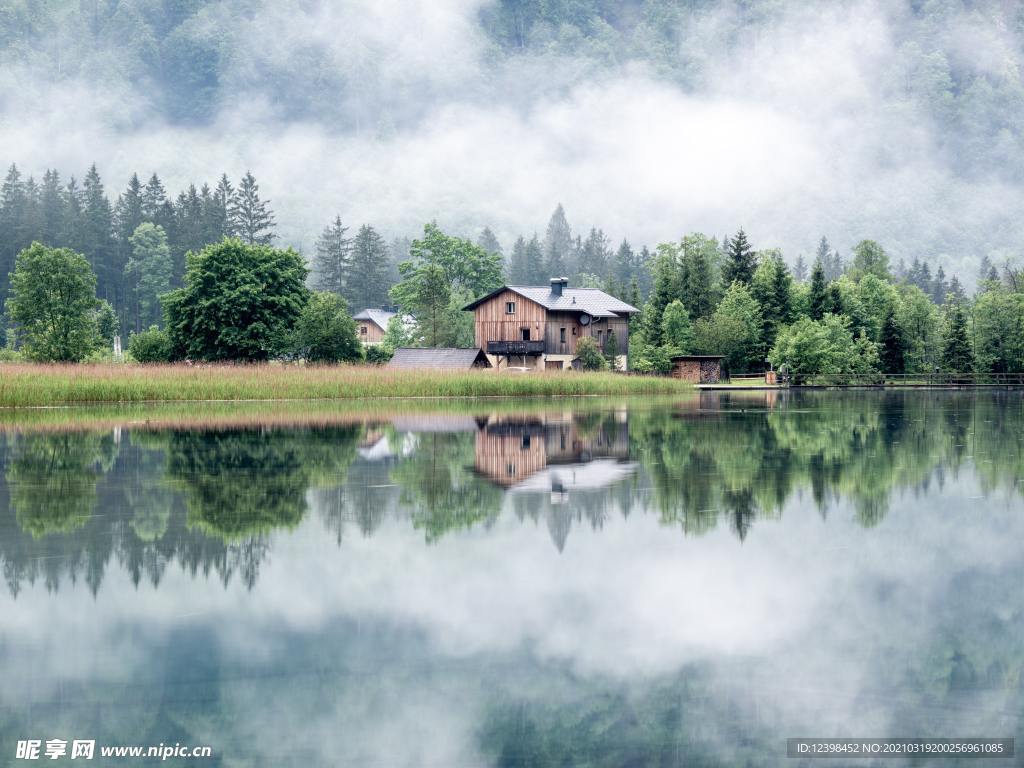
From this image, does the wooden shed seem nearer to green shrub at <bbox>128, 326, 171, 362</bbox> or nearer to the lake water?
green shrub at <bbox>128, 326, 171, 362</bbox>

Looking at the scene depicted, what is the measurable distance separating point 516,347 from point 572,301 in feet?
20.5

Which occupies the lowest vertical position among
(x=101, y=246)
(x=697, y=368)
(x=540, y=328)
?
(x=697, y=368)

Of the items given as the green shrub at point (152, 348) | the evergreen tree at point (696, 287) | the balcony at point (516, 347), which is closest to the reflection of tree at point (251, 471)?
the green shrub at point (152, 348)

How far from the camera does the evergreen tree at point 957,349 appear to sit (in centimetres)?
9106

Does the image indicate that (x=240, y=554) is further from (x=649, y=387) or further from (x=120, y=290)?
(x=120, y=290)

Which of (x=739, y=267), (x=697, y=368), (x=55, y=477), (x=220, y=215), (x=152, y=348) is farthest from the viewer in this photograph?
(x=220, y=215)

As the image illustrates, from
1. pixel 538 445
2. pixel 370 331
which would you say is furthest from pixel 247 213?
pixel 538 445

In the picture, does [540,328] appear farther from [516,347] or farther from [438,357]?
[438,357]

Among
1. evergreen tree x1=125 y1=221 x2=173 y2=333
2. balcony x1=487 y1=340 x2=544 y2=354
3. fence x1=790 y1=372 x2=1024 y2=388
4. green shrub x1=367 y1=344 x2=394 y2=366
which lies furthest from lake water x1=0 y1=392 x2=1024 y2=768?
evergreen tree x1=125 y1=221 x2=173 y2=333

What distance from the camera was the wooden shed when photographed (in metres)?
88.9

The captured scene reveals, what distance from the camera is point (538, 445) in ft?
88.0

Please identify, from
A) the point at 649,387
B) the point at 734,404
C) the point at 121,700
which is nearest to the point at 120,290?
the point at 649,387

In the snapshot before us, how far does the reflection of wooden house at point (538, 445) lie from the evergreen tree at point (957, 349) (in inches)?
2473

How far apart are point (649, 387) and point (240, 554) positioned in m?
56.5
